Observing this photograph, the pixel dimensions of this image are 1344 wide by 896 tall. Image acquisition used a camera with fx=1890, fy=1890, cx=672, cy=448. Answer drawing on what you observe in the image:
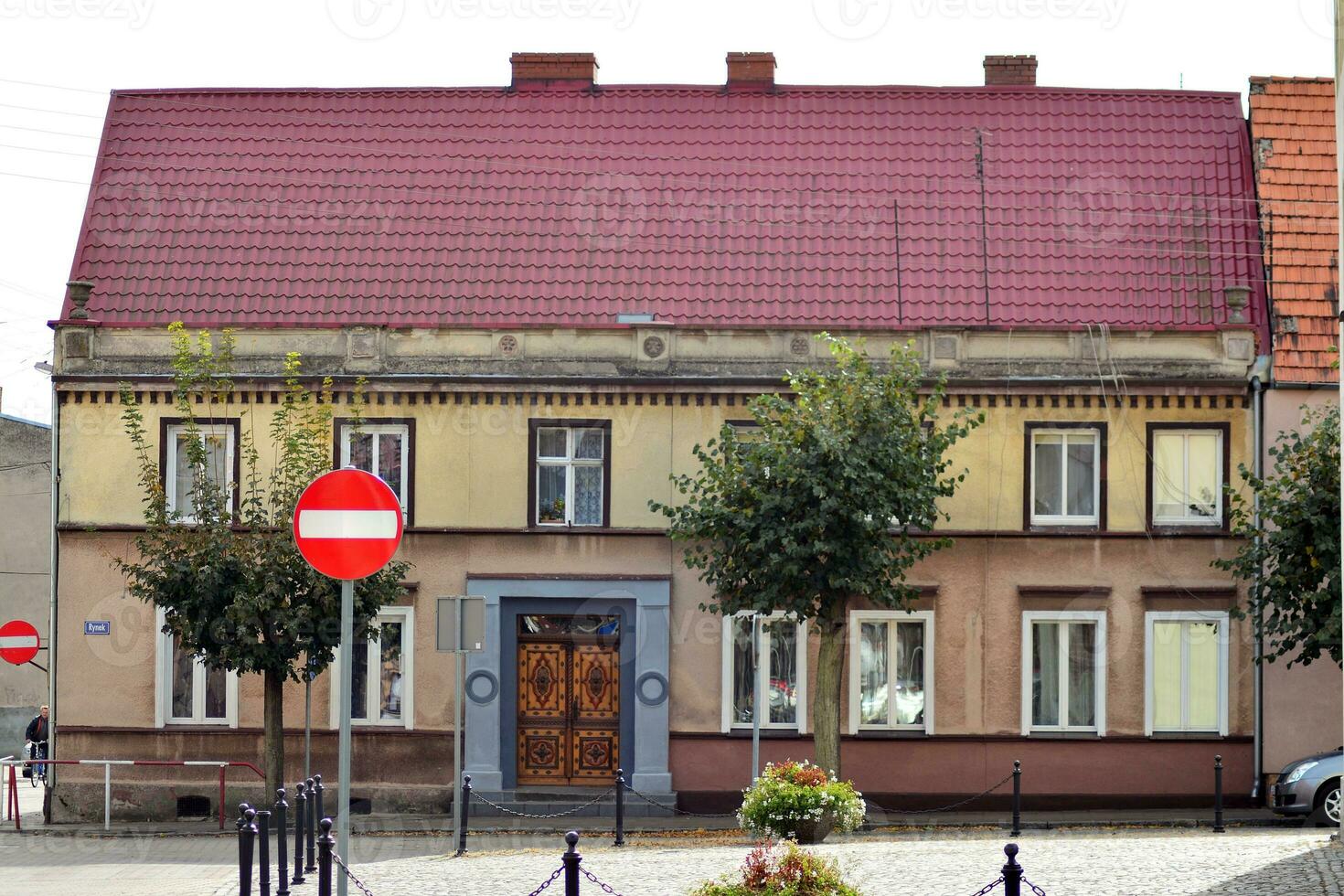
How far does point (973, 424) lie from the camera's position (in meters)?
22.5

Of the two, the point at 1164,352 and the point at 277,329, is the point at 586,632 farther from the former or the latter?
the point at 1164,352

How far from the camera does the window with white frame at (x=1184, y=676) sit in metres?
25.1

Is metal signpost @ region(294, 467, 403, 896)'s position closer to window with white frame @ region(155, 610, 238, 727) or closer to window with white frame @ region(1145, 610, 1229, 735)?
window with white frame @ region(155, 610, 238, 727)

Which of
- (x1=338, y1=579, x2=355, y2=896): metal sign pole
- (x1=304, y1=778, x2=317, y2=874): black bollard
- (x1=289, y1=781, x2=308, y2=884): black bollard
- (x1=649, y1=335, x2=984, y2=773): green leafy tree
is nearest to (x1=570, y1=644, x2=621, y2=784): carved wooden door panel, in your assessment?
(x1=649, y1=335, x2=984, y2=773): green leafy tree

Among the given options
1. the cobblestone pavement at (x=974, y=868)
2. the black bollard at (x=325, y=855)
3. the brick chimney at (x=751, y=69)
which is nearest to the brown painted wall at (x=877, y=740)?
the cobblestone pavement at (x=974, y=868)

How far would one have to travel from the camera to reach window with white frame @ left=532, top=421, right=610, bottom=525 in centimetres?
2548

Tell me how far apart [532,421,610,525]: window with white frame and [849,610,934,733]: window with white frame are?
3.85 metres

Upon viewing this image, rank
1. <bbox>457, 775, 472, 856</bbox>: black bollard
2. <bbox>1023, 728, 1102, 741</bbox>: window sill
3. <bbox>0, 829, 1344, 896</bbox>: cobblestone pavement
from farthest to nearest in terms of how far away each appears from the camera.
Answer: <bbox>1023, 728, 1102, 741</bbox>: window sill, <bbox>457, 775, 472, 856</bbox>: black bollard, <bbox>0, 829, 1344, 896</bbox>: cobblestone pavement

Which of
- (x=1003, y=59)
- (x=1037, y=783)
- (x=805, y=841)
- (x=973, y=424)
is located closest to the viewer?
(x=805, y=841)

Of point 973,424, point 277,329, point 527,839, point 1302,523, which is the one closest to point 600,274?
point 277,329

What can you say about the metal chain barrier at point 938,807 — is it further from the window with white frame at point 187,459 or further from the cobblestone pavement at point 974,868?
the window with white frame at point 187,459

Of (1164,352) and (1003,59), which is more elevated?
(1003,59)

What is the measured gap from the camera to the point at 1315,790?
21.5m

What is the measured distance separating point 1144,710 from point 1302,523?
402cm
